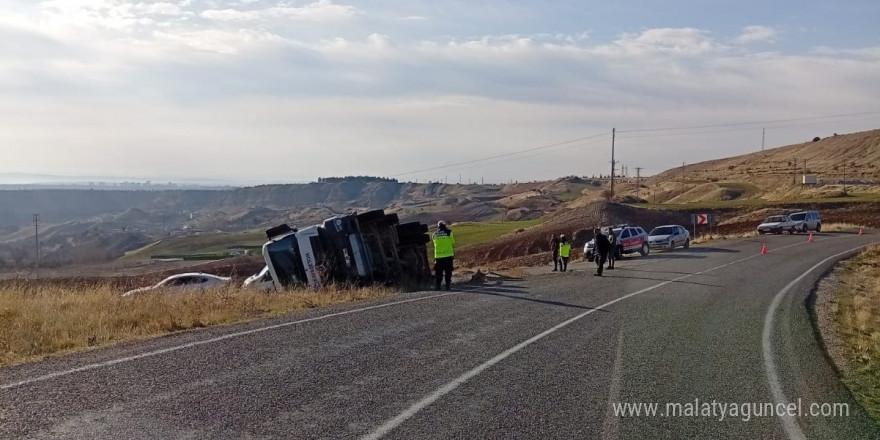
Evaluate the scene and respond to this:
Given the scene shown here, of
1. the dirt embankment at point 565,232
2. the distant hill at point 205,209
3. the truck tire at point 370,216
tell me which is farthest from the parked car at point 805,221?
the truck tire at point 370,216

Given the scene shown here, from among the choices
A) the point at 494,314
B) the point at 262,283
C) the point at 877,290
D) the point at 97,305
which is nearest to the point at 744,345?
the point at 494,314

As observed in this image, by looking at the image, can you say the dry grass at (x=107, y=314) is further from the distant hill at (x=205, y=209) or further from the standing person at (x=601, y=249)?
the distant hill at (x=205, y=209)

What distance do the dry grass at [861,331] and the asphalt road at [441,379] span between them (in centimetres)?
32

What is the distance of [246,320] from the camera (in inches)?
485

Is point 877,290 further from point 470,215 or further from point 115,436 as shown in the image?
point 470,215

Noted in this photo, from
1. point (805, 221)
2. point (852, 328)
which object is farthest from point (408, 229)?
point (805, 221)

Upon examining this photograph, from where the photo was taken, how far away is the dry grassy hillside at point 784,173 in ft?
343

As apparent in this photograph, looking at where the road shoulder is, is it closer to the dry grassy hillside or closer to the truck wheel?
the truck wheel

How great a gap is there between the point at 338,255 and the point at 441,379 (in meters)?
13.2

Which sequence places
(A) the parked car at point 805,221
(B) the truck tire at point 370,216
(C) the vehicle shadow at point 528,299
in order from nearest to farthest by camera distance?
(C) the vehicle shadow at point 528,299 < (B) the truck tire at point 370,216 < (A) the parked car at point 805,221

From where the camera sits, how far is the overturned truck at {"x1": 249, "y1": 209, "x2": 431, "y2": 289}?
69.1ft

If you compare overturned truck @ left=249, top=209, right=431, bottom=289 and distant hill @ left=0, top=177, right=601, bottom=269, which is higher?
overturned truck @ left=249, top=209, right=431, bottom=289

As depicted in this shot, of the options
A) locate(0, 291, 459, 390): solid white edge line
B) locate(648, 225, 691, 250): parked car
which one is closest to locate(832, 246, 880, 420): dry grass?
locate(0, 291, 459, 390): solid white edge line

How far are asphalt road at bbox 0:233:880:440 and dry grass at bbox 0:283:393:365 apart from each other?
831mm
